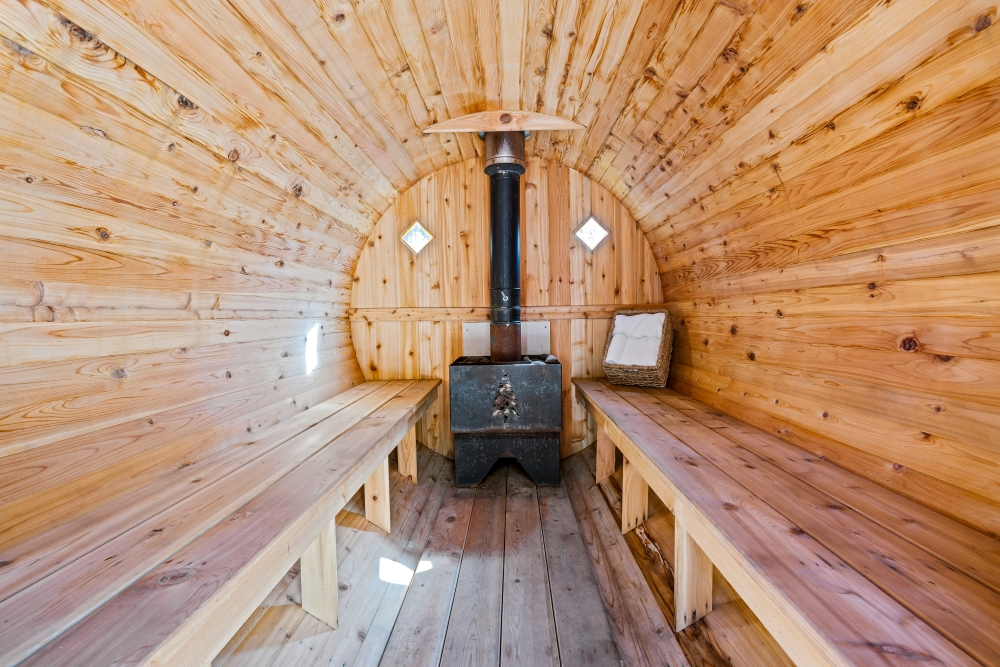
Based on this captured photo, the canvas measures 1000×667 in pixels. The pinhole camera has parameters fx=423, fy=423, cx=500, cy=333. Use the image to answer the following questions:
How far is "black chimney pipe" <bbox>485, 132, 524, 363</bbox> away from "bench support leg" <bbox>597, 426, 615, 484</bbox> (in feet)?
2.73

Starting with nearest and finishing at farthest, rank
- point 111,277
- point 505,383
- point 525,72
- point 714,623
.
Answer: point 111,277 → point 714,623 → point 525,72 → point 505,383

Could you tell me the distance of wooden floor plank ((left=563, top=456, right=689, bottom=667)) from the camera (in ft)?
5.16

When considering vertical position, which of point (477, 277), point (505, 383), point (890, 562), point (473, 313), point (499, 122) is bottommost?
point (890, 562)

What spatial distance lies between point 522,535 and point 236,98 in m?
2.47

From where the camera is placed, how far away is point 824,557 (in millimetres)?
1002

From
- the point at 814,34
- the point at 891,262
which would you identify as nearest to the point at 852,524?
the point at 891,262

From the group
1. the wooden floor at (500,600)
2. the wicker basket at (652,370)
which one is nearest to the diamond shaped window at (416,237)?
the wicker basket at (652,370)

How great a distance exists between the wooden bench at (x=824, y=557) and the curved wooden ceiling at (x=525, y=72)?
1.11 metres

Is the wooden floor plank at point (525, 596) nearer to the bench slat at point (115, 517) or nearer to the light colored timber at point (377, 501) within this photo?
the light colored timber at point (377, 501)

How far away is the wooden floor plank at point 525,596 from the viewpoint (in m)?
1.62

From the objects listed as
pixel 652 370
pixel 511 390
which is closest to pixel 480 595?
pixel 511 390

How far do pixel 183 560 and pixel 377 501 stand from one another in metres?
1.34

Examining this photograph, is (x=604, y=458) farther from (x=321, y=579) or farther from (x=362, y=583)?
(x=321, y=579)

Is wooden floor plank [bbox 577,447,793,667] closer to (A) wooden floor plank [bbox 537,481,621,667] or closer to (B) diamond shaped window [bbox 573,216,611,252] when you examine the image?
(A) wooden floor plank [bbox 537,481,621,667]
